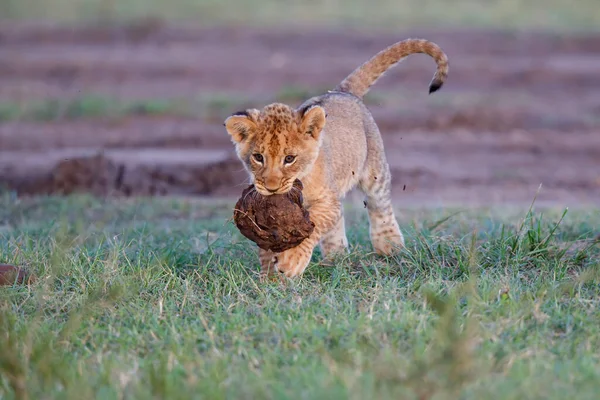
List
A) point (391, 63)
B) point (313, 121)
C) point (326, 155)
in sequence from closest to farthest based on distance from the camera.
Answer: point (313, 121) → point (326, 155) → point (391, 63)

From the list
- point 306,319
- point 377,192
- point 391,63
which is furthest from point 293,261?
point 391,63

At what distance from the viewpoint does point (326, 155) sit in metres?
6.82

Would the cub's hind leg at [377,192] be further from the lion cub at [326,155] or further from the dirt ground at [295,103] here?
the dirt ground at [295,103]

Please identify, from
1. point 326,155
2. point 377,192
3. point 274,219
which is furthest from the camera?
point 377,192

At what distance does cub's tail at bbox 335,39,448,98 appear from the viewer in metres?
7.45

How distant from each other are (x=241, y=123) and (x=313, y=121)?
48 centimetres

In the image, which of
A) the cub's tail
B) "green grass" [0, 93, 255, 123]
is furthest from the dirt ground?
the cub's tail

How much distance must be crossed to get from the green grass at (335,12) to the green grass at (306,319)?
15.5 metres

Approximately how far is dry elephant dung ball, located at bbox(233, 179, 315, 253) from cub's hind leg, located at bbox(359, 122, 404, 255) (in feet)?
3.93

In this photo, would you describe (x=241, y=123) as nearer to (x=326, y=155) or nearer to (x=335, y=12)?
(x=326, y=155)

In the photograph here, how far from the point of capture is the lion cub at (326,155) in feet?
20.3

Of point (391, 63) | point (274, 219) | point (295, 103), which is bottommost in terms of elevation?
point (295, 103)

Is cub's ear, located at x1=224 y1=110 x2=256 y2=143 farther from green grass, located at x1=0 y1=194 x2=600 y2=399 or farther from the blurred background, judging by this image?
the blurred background

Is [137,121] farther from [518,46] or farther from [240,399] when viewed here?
[240,399]
